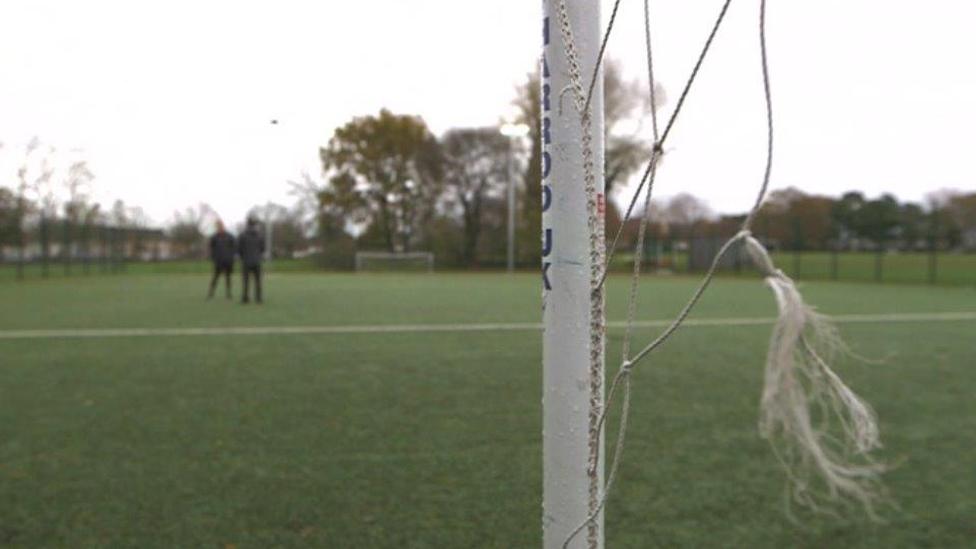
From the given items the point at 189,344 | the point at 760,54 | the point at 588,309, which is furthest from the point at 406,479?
the point at 189,344

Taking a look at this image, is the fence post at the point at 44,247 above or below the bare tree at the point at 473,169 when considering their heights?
below

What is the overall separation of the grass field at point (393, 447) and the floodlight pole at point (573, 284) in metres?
1.44

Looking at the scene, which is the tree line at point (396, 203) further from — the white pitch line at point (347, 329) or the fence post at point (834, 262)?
the white pitch line at point (347, 329)

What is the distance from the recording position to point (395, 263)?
132 feet

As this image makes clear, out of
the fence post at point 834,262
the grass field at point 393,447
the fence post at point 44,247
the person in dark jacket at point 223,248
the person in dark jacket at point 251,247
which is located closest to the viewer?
the grass field at point 393,447

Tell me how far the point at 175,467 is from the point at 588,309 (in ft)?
10.1

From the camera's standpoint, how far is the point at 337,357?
7.32 m

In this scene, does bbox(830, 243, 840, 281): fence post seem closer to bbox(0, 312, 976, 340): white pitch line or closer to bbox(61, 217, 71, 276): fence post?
bbox(0, 312, 976, 340): white pitch line

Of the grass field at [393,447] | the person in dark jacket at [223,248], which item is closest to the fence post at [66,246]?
the person in dark jacket at [223,248]

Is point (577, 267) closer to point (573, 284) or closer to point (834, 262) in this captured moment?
point (573, 284)

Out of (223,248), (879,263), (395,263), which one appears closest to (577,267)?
(223,248)

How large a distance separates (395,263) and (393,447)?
3652 centimetres

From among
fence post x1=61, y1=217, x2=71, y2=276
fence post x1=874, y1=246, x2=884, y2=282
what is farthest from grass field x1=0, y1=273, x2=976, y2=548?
fence post x1=61, y1=217, x2=71, y2=276

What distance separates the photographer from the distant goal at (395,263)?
40062 mm
